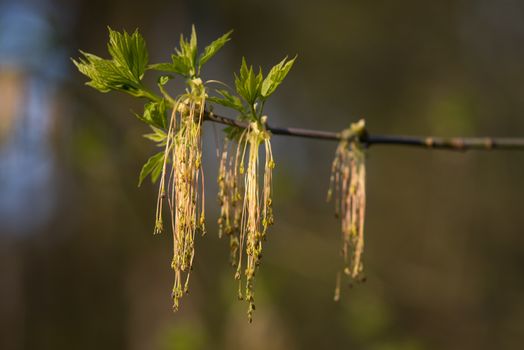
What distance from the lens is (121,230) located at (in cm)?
527

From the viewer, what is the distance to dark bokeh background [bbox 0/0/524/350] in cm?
416

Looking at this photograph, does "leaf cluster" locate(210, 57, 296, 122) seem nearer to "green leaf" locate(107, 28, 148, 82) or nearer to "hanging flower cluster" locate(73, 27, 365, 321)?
"hanging flower cluster" locate(73, 27, 365, 321)

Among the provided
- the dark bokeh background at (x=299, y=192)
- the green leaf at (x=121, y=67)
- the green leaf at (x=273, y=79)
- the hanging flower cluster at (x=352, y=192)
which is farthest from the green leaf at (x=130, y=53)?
the dark bokeh background at (x=299, y=192)

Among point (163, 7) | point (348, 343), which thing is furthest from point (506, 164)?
point (163, 7)

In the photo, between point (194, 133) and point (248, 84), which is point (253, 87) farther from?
point (194, 133)

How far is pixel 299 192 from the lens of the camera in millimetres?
6211

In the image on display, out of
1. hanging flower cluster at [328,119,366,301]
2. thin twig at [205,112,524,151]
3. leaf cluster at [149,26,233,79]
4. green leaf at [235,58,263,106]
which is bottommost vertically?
hanging flower cluster at [328,119,366,301]

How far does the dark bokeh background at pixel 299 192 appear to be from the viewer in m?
4.16

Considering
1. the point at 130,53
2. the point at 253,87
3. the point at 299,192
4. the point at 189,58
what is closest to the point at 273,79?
the point at 253,87

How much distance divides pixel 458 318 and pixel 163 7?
14.3 ft

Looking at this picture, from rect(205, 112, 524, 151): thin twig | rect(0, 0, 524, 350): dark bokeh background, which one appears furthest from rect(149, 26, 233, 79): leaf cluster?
rect(0, 0, 524, 350): dark bokeh background

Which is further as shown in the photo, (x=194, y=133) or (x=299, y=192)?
(x=299, y=192)

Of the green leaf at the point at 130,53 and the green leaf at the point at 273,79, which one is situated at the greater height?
the green leaf at the point at 130,53

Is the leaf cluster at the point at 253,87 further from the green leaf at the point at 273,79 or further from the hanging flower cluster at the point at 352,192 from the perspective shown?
the hanging flower cluster at the point at 352,192
